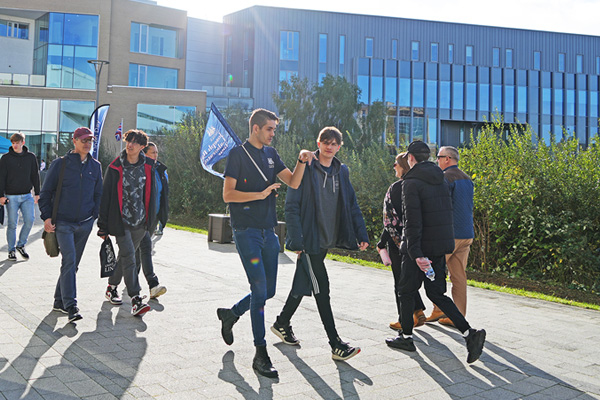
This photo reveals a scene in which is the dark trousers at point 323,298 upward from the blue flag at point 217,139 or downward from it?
downward

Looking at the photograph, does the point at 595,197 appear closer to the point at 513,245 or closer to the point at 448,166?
the point at 513,245

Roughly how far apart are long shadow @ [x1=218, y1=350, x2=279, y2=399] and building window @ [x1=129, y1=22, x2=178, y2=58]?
45889 millimetres

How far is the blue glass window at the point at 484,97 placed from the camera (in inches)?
2228

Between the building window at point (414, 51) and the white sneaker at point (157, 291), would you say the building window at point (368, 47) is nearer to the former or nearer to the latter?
the building window at point (414, 51)

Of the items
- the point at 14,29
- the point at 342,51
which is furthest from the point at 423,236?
the point at 342,51

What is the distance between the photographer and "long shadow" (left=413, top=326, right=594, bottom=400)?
416cm

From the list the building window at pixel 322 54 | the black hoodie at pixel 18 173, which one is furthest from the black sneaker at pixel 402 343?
the building window at pixel 322 54

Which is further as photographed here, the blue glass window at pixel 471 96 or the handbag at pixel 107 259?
the blue glass window at pixel 471 96

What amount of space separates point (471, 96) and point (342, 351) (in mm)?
55038

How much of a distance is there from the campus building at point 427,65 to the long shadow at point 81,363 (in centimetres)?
4578


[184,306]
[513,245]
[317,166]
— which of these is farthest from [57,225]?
[513,245]

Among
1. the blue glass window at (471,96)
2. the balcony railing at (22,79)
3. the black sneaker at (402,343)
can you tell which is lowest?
the black sneaker at (402,343)

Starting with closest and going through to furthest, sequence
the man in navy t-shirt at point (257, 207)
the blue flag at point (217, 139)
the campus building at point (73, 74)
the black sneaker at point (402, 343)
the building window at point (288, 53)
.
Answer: the man in navy t-shirt at point (257, 207) → the black sneaker at point (402, 343) → the blue flag at point (217, 139) → the campus building at point (73, 74) → the building window at point (288, 53)

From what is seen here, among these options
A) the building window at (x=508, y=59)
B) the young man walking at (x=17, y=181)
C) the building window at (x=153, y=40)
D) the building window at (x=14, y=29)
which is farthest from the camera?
the building window at (x=508, y=59)
